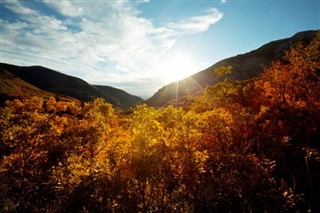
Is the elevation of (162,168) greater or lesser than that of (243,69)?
lesser

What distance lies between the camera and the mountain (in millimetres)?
141500

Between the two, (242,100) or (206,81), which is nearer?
(242,100)

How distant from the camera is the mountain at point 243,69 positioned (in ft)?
464

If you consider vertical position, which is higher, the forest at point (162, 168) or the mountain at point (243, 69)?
the mountain at point (243, 69)

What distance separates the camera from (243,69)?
5797 inches

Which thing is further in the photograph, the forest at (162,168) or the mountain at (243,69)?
the mountain at (243,69)

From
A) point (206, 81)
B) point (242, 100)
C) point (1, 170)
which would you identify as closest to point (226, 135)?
point (1, 170)

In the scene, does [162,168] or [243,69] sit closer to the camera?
[162,168]

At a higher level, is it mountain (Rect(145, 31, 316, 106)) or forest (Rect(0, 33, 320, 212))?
mountain (Rect(145, 31, 316, 106))

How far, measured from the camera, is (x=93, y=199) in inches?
571

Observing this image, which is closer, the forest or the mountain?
the forest

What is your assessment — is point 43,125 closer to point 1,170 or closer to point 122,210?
point 1,170

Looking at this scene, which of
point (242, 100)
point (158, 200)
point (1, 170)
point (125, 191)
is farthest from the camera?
point (242, 100)

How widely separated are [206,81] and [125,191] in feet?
515
